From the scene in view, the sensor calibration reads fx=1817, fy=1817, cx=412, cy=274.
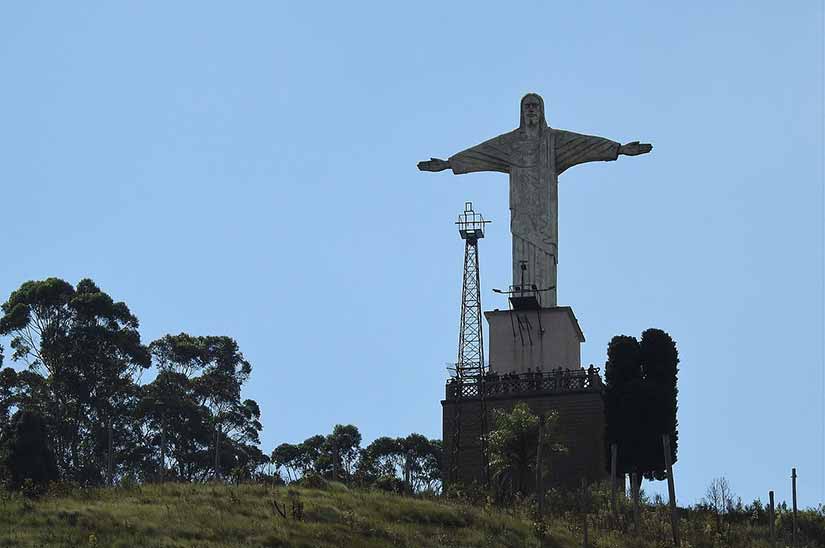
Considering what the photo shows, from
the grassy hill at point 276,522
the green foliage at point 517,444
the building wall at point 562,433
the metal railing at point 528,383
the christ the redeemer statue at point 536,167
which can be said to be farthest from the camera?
the christ the redeemer statue at point 536,167

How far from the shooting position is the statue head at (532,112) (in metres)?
62.4

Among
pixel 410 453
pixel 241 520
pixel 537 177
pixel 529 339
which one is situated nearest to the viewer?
pixel 241 520

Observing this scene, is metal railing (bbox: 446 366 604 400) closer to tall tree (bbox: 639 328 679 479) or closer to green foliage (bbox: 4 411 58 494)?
tall tree (bbox: 639 328 679 479)

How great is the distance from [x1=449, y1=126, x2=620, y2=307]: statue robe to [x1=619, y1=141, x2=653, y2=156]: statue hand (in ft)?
1.07

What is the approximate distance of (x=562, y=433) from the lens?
190 feet

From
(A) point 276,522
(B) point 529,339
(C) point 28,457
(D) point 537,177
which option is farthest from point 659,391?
(C) point 28,457

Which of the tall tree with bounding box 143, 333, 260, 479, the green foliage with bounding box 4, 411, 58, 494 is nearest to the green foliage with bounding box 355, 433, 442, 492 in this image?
the tall tree with bounding box 143, 333, 260, 479

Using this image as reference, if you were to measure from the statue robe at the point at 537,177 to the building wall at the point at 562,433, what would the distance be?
3931 mm

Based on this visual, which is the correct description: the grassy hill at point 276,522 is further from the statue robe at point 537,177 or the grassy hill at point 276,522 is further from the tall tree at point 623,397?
the statue robe at point 537,177

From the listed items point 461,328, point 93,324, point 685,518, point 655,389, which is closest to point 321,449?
point 93,324

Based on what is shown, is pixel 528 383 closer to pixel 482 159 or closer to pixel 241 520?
pixel 482 159

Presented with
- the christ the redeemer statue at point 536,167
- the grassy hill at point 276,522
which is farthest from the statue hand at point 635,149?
the grassy hill at point 276,522

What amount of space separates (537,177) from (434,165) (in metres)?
3.91

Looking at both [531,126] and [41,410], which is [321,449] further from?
[531,126]
